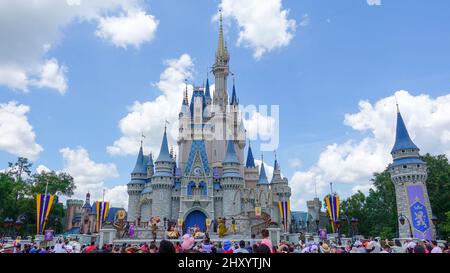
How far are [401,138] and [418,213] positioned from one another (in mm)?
10400

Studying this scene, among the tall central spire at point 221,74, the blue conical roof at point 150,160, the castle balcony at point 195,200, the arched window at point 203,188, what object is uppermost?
the tall central spire at point 221,74

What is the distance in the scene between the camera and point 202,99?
71.9m

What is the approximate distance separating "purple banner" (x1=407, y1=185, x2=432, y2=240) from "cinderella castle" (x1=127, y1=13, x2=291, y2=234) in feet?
49.1

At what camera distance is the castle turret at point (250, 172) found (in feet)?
221

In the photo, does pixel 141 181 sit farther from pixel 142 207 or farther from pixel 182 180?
pixel 182 180

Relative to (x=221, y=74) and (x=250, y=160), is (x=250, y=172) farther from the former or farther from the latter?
(x=221, y=74)

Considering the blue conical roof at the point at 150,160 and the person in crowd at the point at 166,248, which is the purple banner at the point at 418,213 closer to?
the person in crowd at the point at 166,248

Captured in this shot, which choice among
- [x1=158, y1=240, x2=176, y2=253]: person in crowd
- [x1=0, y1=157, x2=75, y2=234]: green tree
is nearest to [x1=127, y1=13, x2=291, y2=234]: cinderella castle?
[x1=0, y1=157, x2=75, y2=234]: green tree

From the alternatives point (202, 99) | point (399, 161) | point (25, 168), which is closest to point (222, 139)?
point (202, 99)

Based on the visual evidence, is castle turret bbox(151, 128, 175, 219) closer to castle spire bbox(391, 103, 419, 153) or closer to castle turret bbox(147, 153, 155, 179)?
castle turret bbox(147, 153, 155, 179)

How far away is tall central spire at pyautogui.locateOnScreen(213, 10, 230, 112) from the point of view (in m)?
71.1

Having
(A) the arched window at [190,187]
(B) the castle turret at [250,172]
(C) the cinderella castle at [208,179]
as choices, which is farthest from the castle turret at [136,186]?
(B) the castle turret at [250,172]

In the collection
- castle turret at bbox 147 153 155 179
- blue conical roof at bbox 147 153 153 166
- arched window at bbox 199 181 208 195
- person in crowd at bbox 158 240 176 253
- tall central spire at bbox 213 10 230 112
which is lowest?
person in crowd at bbox 158 240 176 253

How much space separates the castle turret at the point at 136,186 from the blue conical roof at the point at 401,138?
139 feet
